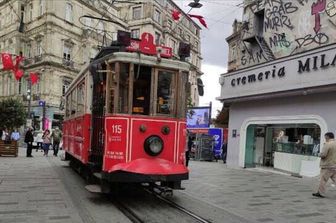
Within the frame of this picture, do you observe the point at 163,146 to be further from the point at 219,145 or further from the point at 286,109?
the point at 219,145

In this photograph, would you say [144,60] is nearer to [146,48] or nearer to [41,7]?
[146,48]

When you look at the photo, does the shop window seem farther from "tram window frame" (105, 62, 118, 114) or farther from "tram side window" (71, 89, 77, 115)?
"tram window frame" (105, 62, 118, 114)

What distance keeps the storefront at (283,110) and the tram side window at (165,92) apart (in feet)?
23.4

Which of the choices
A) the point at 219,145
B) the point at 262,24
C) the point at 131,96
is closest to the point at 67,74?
the point at 219,145

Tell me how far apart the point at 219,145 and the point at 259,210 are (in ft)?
76.5

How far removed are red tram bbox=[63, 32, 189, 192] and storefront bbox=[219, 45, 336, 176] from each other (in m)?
7.16

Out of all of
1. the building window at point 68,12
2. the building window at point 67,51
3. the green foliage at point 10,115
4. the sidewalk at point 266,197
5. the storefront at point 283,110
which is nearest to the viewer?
the sidewalk at point 266,197

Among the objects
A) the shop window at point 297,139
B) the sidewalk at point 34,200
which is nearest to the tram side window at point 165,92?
the sidewalk at point 34,200

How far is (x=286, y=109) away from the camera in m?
18.2

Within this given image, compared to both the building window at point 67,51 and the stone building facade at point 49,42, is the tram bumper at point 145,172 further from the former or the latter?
the building window at point 67,51

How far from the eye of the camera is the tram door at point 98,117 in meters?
10.5

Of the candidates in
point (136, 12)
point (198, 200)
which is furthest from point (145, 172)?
point (136, 12)

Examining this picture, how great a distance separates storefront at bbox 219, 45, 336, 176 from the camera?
16.1 metres

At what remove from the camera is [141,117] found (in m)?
10.1
